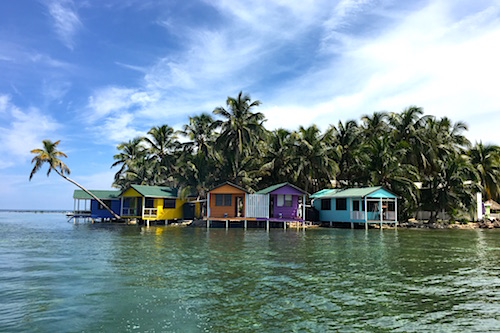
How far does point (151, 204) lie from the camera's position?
3788cm

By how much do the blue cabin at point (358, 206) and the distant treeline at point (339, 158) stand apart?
2.88 m

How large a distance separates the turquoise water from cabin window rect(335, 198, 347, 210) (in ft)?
58.7

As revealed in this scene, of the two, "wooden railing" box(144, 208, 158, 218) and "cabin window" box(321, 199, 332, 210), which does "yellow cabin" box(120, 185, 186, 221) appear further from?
"cabin window" box(321, 199, 332, 210)

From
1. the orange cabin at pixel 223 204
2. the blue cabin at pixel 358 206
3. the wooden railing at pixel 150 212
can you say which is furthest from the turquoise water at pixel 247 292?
the wooden railing at pixel 150 212

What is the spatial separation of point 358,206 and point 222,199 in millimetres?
11998

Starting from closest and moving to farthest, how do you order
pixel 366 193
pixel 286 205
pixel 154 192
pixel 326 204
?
1. pixel 366 193
2. pixel 286 205
3. pixel 326 204
4. pixel 154 192

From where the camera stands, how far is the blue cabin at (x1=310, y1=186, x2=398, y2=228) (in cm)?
3297

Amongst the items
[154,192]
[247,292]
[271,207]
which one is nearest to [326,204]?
[271,207]

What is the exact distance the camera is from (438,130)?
1661 inches

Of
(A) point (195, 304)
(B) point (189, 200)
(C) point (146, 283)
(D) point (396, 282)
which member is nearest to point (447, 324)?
(D) point (396, 282)

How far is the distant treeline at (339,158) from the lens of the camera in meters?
37.8

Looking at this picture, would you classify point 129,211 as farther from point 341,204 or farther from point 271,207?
point 341,204

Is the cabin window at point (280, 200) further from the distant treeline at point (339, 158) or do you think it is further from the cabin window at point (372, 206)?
the cabin window at point (372, 206)

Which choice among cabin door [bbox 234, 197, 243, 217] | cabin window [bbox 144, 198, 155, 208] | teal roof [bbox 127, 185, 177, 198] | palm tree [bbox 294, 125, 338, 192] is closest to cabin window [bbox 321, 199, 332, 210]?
palm tree [bbox 294, 125, 338, 192]
